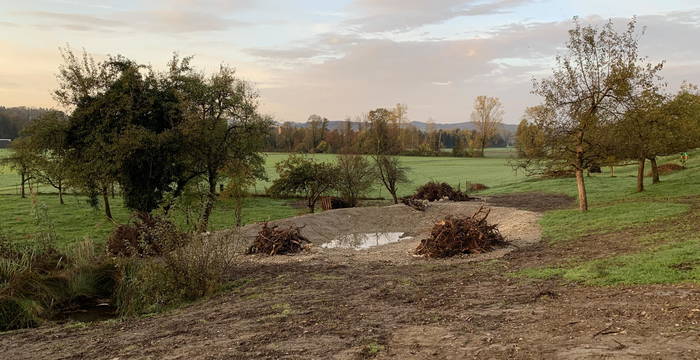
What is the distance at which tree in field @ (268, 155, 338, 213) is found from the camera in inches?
1334

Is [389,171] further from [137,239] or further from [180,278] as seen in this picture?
[180,278]

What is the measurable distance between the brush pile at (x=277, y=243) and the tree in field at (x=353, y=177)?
16.9 m

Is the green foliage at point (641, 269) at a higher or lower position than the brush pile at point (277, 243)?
higher

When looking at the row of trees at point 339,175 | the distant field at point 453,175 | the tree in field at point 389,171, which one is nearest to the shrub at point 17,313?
the row of trees at point 339,175

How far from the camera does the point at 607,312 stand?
674 centimetres

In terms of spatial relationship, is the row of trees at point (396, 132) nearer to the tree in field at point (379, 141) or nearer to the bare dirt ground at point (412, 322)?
the tree in field at point (379, 141)

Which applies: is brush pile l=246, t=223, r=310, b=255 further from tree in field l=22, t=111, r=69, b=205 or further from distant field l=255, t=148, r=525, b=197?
distant field l=255, t=148, r=525, b=197

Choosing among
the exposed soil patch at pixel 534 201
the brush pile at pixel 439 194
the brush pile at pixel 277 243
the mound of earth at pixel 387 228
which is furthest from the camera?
the brush pile at pixel 439 194

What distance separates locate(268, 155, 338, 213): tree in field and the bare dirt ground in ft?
69.9

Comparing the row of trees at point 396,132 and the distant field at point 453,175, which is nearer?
the distant field at point 453,175

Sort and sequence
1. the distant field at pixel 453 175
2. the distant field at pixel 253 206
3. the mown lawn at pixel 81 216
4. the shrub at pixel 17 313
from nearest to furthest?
the shrub at pixel 17 313 < the distant field at pixel 253 206 < the mown lawn at pixel 81 216 < the distant field at pixel 453 175

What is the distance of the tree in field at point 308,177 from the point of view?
3388 cm

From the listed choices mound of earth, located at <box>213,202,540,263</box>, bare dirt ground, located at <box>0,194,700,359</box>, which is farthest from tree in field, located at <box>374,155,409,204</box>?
bare dirt ground, located at <box>0,194,700,359</box>

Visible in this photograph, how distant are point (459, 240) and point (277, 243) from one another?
20.9 feet
